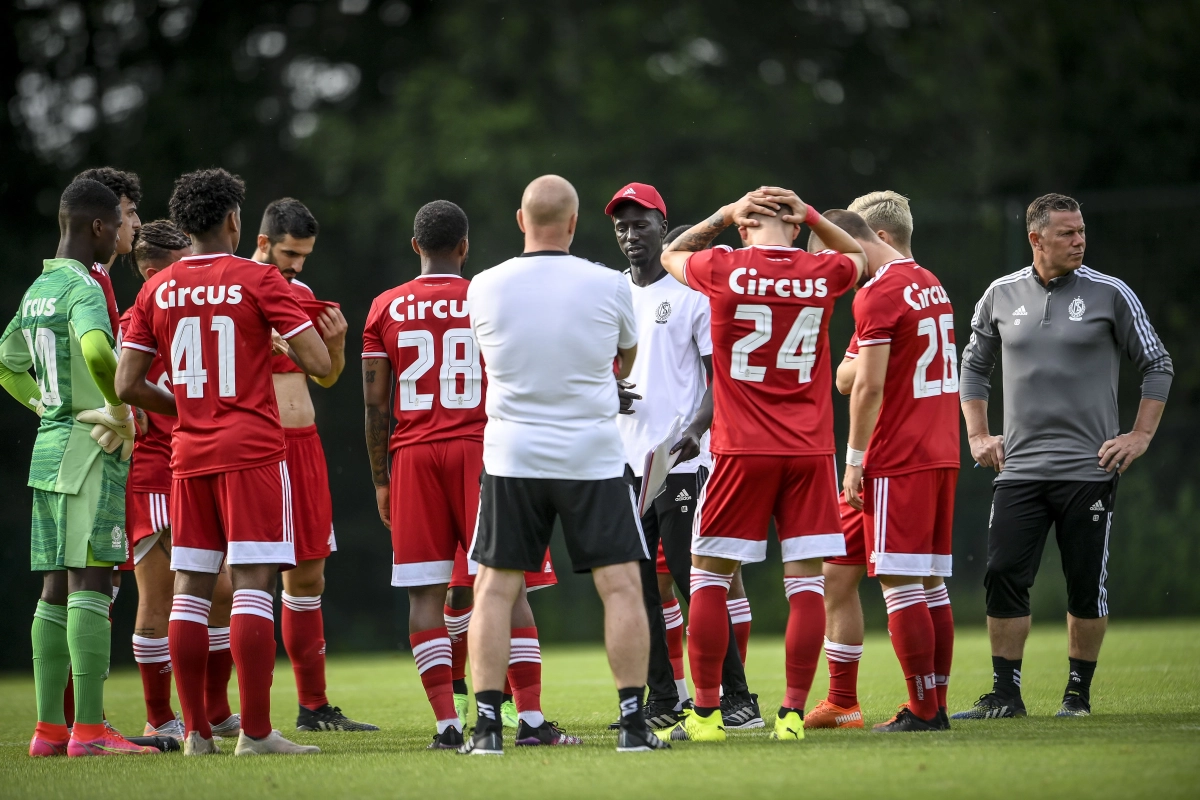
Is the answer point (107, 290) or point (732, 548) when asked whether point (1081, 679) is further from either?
point (107, 290)

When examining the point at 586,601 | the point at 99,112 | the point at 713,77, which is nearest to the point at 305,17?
the point at 99,112

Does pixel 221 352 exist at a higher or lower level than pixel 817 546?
higher

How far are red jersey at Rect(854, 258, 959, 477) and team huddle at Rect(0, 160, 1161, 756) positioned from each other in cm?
1

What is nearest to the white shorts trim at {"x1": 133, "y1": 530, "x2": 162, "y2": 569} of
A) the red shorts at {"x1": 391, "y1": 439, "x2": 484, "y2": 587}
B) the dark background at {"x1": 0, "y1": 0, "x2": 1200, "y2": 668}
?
the red shorts at {"x1": 391, "y1": 439, "x2": 484, "y2": 587}

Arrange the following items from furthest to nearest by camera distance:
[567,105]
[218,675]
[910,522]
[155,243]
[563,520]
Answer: [567,105] → [155,243] → [218,675] → [910,522] → [563,520]

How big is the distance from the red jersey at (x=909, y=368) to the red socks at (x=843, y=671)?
2.51 ft

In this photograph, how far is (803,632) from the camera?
5.37 metres

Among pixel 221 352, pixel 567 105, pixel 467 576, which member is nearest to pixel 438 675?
pixel 467 576

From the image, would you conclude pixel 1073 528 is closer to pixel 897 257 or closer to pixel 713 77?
pixel 897 257

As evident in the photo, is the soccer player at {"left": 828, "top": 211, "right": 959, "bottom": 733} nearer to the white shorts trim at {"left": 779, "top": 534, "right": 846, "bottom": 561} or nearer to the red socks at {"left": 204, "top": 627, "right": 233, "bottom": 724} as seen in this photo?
the white shorts trim at {"left": 779, "top": 534, "right": 846, "bottom": 561}

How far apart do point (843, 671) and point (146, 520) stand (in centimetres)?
321

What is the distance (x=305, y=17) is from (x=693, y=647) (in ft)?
62.2

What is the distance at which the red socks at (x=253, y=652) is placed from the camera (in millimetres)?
5238

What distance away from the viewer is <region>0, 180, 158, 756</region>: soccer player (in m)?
5.68
